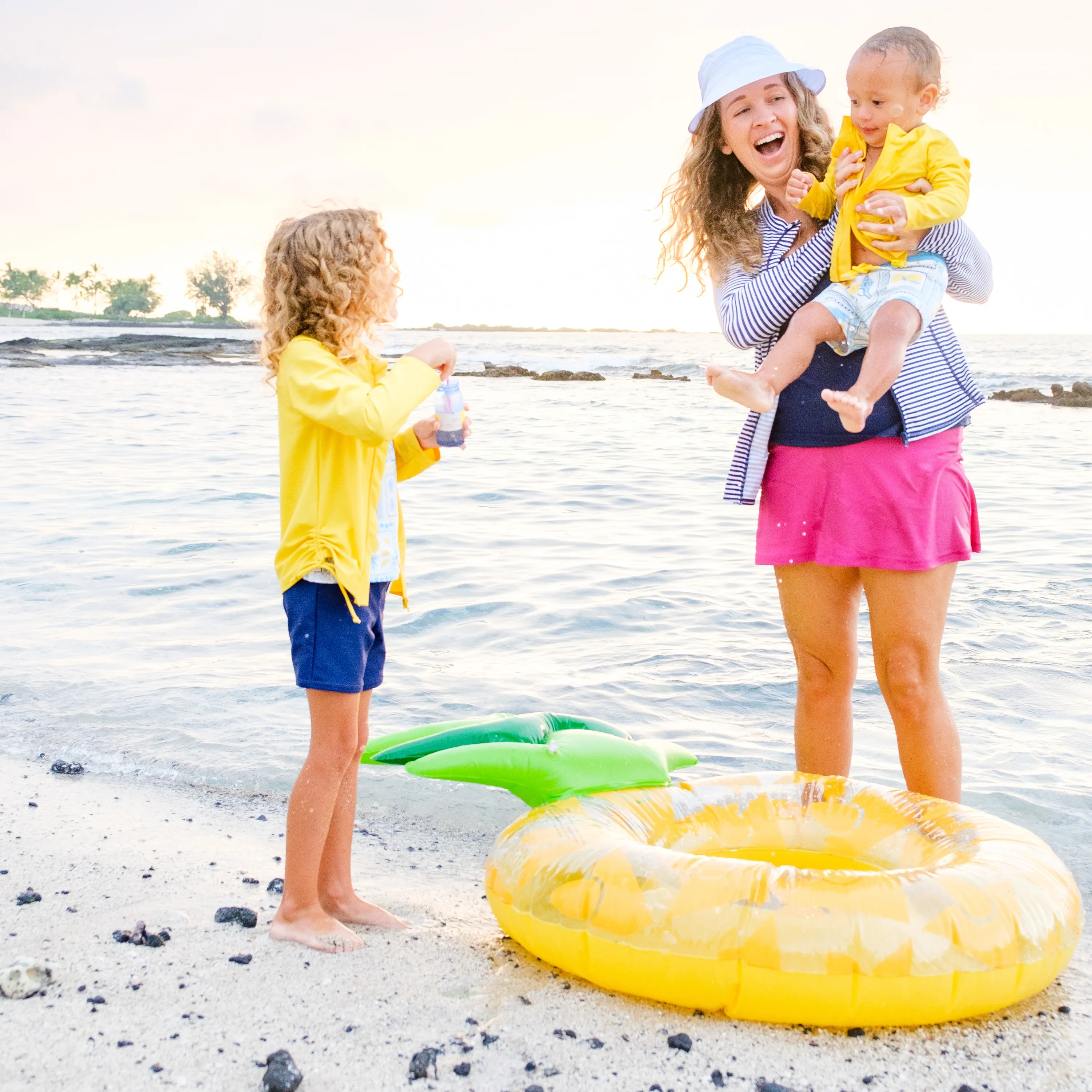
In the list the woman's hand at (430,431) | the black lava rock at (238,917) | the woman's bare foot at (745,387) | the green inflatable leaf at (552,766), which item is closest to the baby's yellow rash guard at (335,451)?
the woman's hand at (430,431)

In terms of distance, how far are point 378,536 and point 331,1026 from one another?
110 cm

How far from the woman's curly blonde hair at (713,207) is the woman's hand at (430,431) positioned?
848 millimetres

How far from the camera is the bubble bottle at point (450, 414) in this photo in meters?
2.71

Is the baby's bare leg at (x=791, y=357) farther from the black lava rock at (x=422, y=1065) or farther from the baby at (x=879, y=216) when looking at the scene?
the black lava rock at (x=422, y=1065)

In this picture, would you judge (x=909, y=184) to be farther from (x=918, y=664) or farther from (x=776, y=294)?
(x=918, y=664)

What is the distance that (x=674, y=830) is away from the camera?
283cm

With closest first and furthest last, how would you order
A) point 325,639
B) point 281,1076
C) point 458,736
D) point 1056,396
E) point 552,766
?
point 281,1076, point 325,639, point 552,766, point 458,736, point 1056,396

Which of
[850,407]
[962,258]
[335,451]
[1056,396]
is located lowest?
[1056,396]

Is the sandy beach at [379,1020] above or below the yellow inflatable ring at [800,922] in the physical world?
below

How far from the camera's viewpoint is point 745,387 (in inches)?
107

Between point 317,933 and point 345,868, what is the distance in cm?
23

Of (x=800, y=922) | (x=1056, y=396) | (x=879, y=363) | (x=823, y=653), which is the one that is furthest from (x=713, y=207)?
(x=1056, y=396)

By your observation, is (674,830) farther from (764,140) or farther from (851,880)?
(764,140)

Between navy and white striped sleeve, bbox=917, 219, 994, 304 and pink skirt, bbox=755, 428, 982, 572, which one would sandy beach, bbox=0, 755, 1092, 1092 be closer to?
pink skirt, bbox=755, 428, 982, 572
